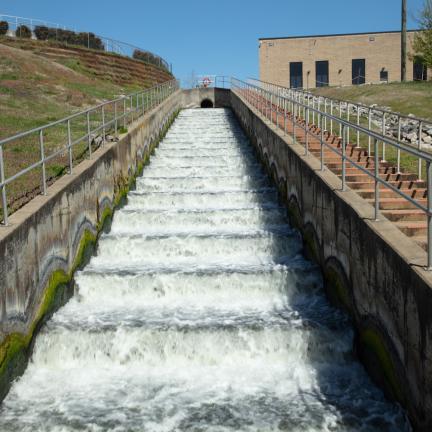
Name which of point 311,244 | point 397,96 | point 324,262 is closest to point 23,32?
point 397,96

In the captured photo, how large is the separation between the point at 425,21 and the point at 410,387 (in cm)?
3660

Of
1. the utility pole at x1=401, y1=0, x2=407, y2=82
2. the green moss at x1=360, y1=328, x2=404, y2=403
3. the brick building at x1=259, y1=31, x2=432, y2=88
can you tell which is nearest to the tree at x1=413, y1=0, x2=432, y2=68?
the utility pole at x1=401, y1=0, x2=407, y2=82

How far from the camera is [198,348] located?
746 centimetres

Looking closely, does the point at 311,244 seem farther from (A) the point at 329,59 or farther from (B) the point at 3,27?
(A) the point at 329,59

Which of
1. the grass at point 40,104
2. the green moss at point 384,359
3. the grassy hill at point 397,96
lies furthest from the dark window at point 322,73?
the green moss at point 384,359

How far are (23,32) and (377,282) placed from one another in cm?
3973

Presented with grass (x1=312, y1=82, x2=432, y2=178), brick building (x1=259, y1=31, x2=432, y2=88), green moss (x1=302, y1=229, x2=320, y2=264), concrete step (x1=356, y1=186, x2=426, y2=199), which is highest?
brick building (x1=259, y1=31, x2=432, y2=88)

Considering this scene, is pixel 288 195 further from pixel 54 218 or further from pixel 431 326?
pixel 431 326

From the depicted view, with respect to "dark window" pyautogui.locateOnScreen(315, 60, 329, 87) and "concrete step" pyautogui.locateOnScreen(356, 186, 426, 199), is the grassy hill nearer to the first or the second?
"concrete step" pyautogui.locateOnScreen(356, 186, 426, 199)

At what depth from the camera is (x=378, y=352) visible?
22.1 ft

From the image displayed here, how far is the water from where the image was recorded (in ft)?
20.6

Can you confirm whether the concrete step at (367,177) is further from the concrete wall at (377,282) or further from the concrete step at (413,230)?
the concrete step at (413,230)

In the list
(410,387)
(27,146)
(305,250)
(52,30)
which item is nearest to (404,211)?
(305,250)

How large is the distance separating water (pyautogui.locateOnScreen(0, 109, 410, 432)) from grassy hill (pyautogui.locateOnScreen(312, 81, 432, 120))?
1582cm
